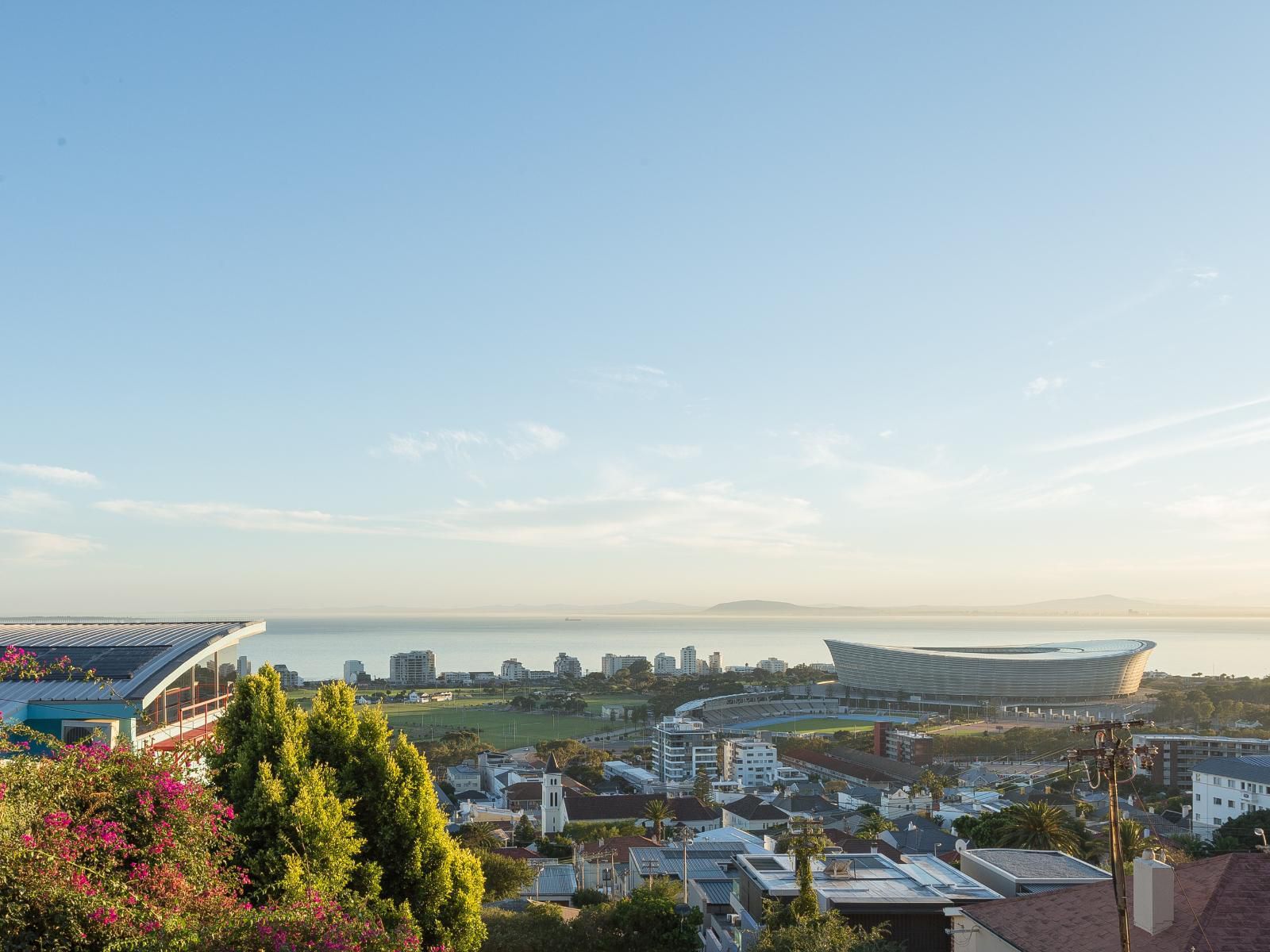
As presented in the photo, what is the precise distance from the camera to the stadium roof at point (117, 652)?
1723 centimetres

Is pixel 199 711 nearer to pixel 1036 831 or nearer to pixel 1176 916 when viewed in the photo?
pixel 1176 916

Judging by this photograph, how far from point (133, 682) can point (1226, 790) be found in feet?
190

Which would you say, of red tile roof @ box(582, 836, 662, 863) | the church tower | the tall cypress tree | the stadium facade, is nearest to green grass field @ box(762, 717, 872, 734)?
the stadium facade

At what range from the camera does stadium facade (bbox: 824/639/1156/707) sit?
13090cm

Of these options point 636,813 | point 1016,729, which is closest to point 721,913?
point 636,813

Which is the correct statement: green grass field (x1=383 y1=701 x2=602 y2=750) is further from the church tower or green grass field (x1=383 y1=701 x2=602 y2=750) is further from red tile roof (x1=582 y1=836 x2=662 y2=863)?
red tile roof (x1=582 y1=836 x2=662 y2=863)

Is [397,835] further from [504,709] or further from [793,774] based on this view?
[504,709]

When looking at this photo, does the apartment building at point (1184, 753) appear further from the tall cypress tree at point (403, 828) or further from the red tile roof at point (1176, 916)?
the tall cypress tree at point (403, 828)

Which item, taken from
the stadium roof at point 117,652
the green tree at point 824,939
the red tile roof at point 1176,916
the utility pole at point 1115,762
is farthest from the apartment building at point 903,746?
the utility pole at point 1115,762

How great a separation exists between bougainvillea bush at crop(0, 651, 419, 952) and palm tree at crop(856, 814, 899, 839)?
4176cm

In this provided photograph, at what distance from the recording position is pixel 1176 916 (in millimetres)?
12391

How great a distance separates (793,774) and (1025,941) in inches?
2953

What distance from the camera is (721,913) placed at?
26719 millimetres

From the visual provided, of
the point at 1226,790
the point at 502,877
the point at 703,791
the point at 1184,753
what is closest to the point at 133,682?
the point at 502,877
